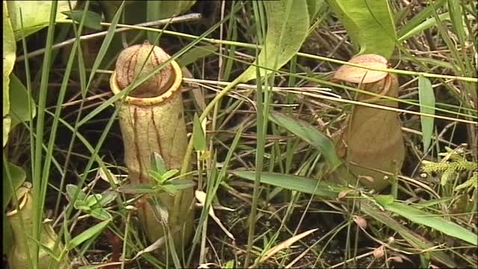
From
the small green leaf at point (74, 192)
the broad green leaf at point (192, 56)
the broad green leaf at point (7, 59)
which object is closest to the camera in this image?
the small green leaf at point (74, 192)

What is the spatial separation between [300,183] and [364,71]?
156 mm

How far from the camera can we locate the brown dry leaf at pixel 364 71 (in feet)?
3.04

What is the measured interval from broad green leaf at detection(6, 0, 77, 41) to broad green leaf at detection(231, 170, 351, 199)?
326mm

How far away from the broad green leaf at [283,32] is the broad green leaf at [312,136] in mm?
71

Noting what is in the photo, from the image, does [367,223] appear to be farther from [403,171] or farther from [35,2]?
[35,2]

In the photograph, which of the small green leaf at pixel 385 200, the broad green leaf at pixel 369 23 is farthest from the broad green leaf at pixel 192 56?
the small green leaf at pixel 385 200

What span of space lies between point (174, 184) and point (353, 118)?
25cm

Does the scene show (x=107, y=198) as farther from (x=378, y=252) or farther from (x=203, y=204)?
(x=378, y=252)

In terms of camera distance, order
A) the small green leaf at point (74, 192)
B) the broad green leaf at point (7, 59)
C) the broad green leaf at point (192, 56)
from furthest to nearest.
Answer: the broad green leaf at point (192, 56)
the broad green leaf at point (7, 59)
the small green leaf at point (74, 192)

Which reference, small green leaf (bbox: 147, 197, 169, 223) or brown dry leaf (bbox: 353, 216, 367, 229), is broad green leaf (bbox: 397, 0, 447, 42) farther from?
small green leaf (bbox: 147, 197, 169, 223)

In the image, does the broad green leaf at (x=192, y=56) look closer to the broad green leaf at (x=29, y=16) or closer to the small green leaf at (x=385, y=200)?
the broad green leaf at (x=29, y=16)

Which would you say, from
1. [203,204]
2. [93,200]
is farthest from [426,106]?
[93,200]

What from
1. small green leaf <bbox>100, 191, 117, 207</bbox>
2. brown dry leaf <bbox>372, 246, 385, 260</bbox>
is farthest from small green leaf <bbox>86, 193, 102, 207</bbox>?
brown dry leaf <bbox>372, 246, 385, 260</bbox>

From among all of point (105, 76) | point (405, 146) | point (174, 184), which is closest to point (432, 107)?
point (405, 146)
